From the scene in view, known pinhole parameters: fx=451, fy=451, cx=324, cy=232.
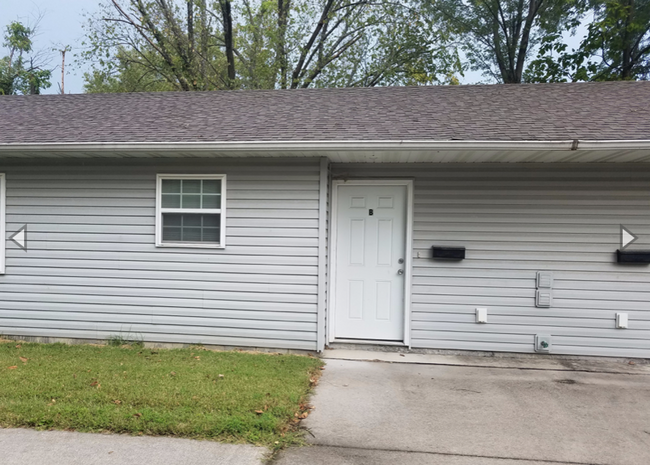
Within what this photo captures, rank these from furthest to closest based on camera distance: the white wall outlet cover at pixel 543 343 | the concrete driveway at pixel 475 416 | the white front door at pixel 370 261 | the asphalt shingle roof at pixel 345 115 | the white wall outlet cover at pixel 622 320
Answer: the white front door at pixel 370 261
the white wall outlet cover at pixel 543 343
the white wall outlet cover at pixel 622 320
the asphalt shingle roof at pixel 345 115
the concrete driveway at pixel 475 416

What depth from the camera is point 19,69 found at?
21781 millimetres

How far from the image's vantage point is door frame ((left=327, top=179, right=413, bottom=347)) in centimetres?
555

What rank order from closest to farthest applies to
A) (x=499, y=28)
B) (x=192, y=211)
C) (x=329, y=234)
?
(x=192, y=211)
(x=329, y=234)
(x=499, y=28)

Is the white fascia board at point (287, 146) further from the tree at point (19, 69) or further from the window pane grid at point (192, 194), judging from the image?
the tree at point (19, 69)

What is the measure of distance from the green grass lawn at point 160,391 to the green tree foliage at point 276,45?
13.7 m

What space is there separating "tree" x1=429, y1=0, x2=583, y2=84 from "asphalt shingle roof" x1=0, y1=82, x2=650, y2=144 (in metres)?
12.6

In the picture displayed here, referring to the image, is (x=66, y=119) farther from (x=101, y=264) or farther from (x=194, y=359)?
(x=194, y=359)

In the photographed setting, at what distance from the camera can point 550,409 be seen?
12.5ft

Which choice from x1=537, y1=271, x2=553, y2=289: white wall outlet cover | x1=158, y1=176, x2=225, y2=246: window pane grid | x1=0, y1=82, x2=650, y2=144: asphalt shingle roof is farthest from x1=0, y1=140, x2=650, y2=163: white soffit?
x1=537, y1=271, x2=553, y2=289: white wall outlet cover

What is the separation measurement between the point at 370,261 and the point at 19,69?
23.7m

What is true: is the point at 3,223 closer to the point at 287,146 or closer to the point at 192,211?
the point at 192,211

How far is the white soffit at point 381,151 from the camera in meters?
4.73

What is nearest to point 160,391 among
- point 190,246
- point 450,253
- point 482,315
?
point 190,246

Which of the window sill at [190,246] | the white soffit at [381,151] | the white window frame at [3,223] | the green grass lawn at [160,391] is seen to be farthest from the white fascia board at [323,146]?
the green grass lawn at [160,391]
